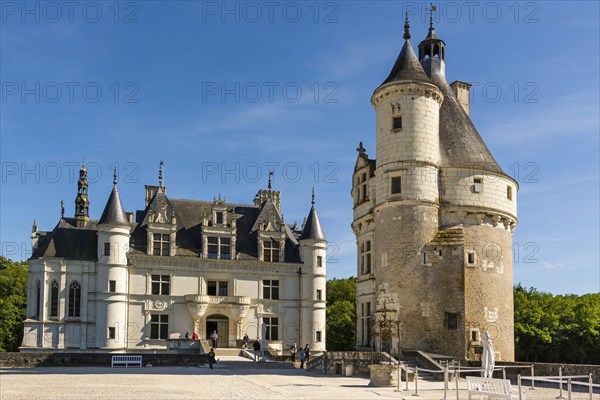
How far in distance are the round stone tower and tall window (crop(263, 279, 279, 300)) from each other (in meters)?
8.45

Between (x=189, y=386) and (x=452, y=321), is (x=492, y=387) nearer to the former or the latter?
(x=189, y=386)

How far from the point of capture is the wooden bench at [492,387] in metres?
14.1

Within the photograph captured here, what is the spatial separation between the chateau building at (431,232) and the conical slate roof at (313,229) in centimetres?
1247

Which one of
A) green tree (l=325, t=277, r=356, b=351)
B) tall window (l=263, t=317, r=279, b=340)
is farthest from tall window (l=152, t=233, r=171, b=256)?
green tree (l=325, t=277, r=356, b=351)

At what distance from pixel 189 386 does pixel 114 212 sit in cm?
2451

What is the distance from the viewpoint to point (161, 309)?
1708 inches

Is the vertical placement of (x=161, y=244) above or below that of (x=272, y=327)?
above

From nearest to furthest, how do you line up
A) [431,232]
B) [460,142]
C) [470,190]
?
1. [431,232]
2. [470,190]
3. [460,142]

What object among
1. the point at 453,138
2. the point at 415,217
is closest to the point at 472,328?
the point at 415,217

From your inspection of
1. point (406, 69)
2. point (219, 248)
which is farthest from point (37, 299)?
point (406, 69)

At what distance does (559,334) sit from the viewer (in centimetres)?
5625

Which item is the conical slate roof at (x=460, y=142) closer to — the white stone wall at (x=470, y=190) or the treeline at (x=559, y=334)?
the white stone wall at (x=470, y=190)

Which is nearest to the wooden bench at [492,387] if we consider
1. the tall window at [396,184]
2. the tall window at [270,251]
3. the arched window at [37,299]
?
the tall window at [396,184]

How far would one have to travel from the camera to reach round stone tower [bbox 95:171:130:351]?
1649 inches
